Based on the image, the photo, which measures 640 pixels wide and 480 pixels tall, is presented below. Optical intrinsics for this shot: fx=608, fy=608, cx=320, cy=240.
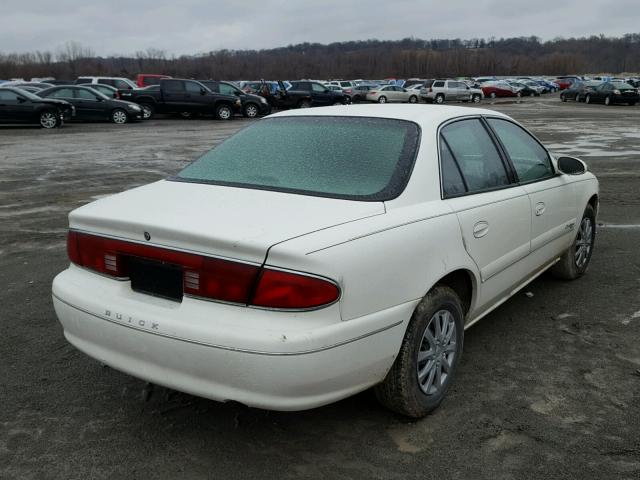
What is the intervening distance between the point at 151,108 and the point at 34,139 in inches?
395

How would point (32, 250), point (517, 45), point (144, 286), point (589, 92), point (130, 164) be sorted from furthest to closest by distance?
1. point (517, 45)
2. point (589, 92)
3. point (130, 164)
4. point (32, 250)
5. point (144, 286)

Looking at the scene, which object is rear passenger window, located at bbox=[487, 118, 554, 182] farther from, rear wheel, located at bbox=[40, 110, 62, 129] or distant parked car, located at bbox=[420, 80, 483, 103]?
distant parked car, located at bbox=[420, 80, 483, 103]

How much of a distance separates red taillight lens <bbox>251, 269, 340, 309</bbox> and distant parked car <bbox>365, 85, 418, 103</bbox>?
128 ft

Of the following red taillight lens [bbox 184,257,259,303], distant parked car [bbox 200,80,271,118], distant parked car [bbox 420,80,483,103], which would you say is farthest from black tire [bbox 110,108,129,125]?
distant parked car [bbox 420,80,483,103]

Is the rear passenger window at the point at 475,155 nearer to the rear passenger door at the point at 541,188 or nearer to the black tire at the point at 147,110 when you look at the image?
the rear passenger door at the point at 541,188

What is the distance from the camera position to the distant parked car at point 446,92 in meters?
43.1

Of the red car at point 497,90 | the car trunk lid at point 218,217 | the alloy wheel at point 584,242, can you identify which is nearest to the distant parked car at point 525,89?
the red car at point 497,90

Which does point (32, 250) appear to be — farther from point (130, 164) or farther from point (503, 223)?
point (130, 164)

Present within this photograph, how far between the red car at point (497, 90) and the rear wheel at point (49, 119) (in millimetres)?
38559

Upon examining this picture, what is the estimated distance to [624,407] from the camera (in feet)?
10.4

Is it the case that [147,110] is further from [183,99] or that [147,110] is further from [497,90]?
[497,90]

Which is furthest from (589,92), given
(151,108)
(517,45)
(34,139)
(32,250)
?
(517,45)

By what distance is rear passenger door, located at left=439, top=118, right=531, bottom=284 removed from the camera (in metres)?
3.30

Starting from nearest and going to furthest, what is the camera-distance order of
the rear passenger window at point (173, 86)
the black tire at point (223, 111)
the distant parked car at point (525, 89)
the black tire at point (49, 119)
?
the black tire at point (49, 119), the rear passenger window at point (173, 86), the black tire at point (223, 111), the distant parked car at point (525, 89)
